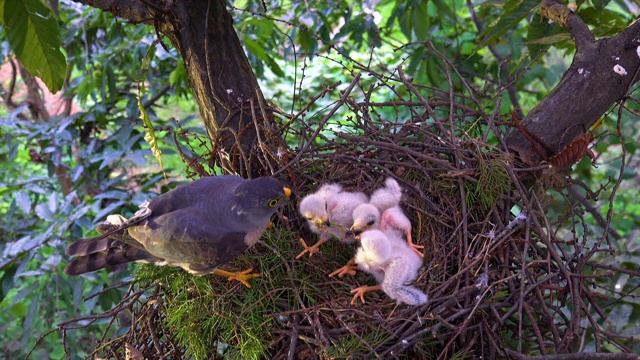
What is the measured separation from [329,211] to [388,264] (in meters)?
0.33

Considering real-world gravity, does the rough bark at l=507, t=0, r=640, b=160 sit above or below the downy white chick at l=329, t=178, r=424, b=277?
above

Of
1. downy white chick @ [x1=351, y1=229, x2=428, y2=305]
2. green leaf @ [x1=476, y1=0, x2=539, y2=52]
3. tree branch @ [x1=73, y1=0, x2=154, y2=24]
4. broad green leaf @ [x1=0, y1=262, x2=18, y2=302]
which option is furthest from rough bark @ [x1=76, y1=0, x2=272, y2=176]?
broad green leaf @ [x1=0, y1=262, x2=18, y2=302]

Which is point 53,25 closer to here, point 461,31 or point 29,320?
point 29,320

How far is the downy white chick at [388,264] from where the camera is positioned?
78.7 inches

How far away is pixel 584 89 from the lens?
2303 millimetres

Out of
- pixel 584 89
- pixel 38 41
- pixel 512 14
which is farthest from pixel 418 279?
pixel 38 41

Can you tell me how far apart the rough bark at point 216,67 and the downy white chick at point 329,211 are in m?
0.36

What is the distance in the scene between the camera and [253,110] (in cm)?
244

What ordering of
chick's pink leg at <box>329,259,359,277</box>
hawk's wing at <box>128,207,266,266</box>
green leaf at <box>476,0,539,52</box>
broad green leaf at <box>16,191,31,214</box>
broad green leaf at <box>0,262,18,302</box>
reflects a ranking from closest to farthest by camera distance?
hawk's wing at <box>128,207,266,266</box> → chick's pink leg at <box>329,259,359,277</box> → green leaf at <box>476,0,539,52</box> → broad green leaf at <box>0,262,18,302</box> → broad green leaf at <box>16,191,31,214</box>

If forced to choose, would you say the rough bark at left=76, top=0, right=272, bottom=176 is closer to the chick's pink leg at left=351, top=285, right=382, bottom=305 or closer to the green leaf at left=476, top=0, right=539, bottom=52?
the chick's pink leg at left=351, top=285, right=382, bottom=305

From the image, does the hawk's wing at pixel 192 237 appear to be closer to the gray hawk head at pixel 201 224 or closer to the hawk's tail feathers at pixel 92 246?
the gray hawk head at pixel 201 224

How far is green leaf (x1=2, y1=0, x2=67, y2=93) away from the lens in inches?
90.8

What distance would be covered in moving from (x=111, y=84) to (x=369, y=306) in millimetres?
2332

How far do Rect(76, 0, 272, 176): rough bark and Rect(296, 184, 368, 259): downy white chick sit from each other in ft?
1.19
